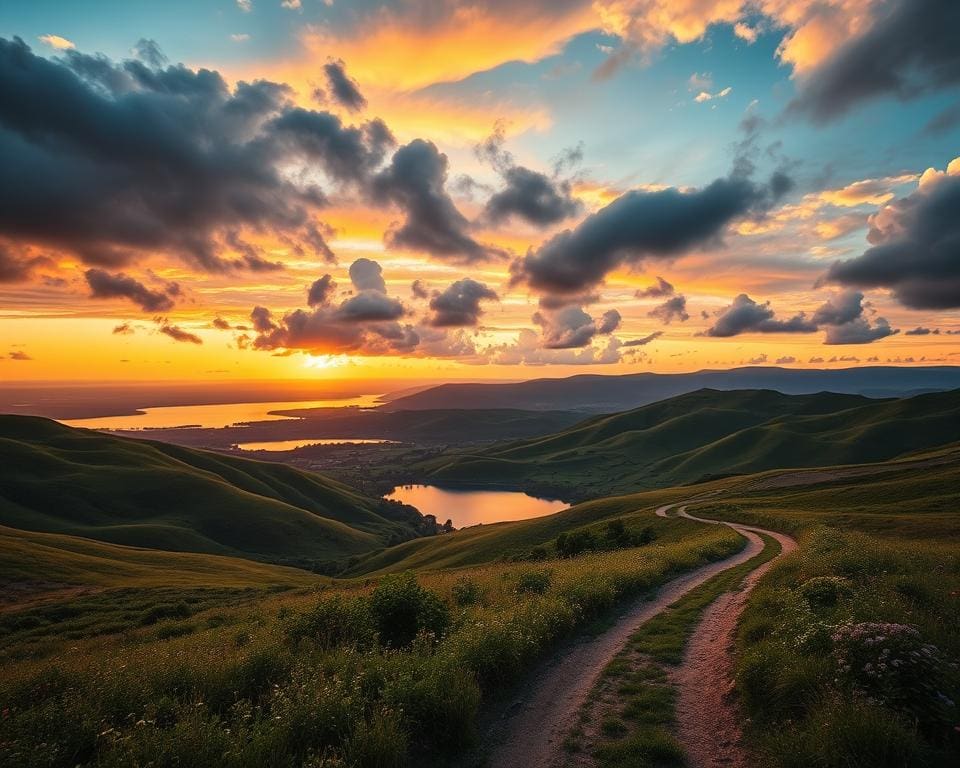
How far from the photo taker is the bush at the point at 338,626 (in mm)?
14383

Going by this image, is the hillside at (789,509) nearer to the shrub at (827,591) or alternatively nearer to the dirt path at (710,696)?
the shrub at (827,591)

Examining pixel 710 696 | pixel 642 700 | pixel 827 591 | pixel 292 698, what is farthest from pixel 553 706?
pixel 827 591

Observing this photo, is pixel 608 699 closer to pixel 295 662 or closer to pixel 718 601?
pixel 295 662

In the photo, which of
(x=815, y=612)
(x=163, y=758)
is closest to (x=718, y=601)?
(x=815, y=612)

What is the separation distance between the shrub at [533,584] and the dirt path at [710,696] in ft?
21.8

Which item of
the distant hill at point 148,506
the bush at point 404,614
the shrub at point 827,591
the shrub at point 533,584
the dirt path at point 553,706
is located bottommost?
the distant hill at point 148,506

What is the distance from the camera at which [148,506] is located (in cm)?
12438

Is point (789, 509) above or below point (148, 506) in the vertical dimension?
above

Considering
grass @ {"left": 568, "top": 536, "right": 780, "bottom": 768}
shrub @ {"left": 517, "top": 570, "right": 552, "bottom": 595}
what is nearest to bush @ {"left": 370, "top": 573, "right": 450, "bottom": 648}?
grass @ {"left": 568, "top": 536, "right": 780, "bottom": 768}

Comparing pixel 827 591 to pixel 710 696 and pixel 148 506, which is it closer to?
pixel 710 696

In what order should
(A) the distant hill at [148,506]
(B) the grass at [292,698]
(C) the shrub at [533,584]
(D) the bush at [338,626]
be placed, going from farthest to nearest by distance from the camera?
(A) the distant hill at [148,506] < (C) the shrub at [533,584] < (D) the bush at [338,626] < (B) the grass at [292,698]

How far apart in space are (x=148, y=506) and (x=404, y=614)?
455 ft

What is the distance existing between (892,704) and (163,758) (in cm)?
1161

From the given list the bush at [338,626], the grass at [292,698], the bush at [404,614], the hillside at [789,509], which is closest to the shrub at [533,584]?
the grass at [292,698]
